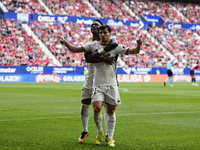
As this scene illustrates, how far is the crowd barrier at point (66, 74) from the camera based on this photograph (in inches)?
1528

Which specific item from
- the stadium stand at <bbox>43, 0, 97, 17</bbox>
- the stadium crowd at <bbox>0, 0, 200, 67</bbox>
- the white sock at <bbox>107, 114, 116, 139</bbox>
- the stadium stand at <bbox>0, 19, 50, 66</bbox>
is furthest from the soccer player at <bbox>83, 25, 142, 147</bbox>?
the stadium stand at <bbox>43, 0, 97, 17</bbox>

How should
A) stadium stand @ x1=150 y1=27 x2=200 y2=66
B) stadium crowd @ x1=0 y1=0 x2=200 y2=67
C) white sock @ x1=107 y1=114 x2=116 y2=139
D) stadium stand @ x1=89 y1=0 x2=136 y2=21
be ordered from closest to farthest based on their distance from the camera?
white sock @ x1=107 y1=114 x2=116 y2=139 → stadium crowd @ x1=0 y1=0 x2=200 y2=67 → stadium stand @ x1=150 y1=27 x2=200 y2=66 → stadium stand @ x1=89 y1=0 x2=136 y2=21

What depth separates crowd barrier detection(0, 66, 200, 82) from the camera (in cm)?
3881

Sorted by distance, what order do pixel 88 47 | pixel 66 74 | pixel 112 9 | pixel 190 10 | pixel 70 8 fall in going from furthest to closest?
pixel 190 10 → pixel 112 9 → pixel 70 8 → pixel 66 74 → pixel 88 47

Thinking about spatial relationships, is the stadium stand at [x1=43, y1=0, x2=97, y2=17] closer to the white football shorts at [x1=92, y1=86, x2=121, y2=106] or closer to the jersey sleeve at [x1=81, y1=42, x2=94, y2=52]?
the jersey sleeve at [x1=81, y1=42, x2=94, y2=52]

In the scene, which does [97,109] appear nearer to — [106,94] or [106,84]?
[106,94]

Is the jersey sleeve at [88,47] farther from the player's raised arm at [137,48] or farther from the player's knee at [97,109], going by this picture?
the player's knee at [97,109]

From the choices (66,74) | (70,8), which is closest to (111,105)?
(66,74)

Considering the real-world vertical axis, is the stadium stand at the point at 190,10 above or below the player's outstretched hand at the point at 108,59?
above

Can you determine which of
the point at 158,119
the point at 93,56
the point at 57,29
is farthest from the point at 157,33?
the point at 93,56

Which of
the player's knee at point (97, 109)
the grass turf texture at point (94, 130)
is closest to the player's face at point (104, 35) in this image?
the player's knee at point (97, 109)

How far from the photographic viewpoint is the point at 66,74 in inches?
1625

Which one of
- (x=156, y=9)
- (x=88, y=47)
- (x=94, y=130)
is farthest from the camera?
(x=156, y=9)

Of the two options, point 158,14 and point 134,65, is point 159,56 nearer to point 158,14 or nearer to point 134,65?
point 134,65
